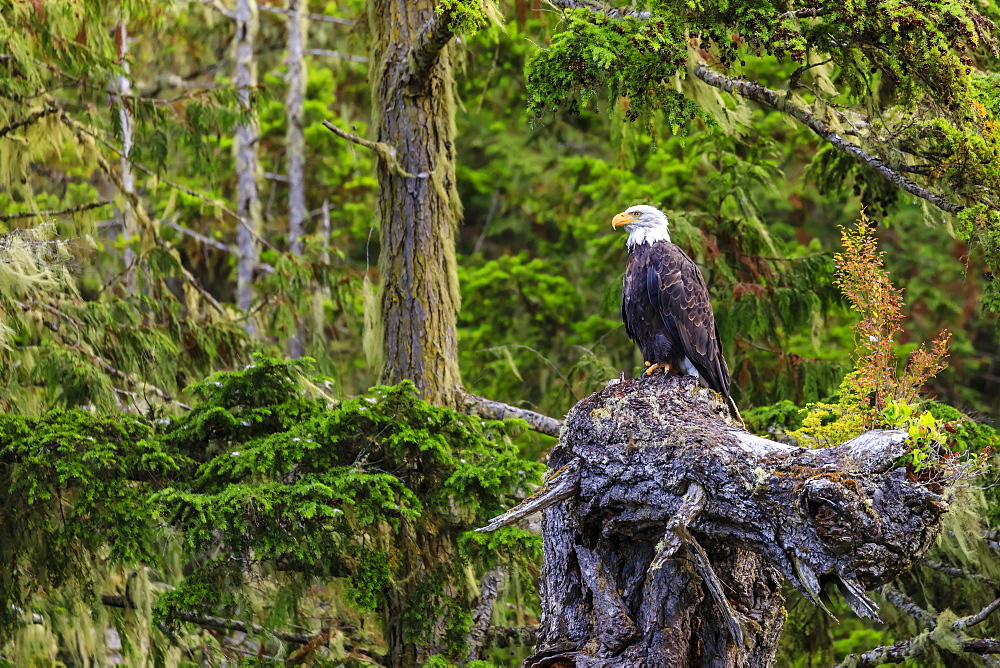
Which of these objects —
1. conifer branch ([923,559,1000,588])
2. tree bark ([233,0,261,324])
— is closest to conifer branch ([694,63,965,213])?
conifer branch ([923,559,1000,588])

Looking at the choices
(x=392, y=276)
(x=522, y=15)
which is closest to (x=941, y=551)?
(x=392, y=276)

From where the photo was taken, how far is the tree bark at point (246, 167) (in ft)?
38.1

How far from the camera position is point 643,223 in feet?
21.2

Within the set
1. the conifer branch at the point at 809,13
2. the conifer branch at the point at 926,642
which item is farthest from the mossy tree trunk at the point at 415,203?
the conifer branch at the point at 926,642

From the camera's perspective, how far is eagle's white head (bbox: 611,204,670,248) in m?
6.38

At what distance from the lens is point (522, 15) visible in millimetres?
7934

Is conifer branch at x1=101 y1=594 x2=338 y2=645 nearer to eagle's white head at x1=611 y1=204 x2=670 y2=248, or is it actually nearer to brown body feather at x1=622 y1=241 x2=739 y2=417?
brown body feather at x1=622 y1=241 x2=739 y2=417

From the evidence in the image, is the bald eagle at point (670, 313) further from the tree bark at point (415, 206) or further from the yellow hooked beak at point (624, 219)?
the tree bark at point (415, 206)

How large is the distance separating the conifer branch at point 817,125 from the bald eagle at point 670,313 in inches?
41.2

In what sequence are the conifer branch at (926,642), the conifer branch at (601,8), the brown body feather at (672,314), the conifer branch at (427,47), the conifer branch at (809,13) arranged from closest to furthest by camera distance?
the conifer branch at (809,13) → the conifer branch at (601,8) → the conifer branch at (926,642) → the brown body feather at (672,314) → the conifer branch at (427,47)

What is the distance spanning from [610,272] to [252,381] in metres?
6.16

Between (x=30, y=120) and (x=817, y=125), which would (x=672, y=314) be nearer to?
(x=817, y=125)

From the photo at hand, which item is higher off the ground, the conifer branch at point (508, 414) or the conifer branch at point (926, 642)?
the conifer branch at point (508, 414)

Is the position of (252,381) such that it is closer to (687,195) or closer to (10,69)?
(10,69)
